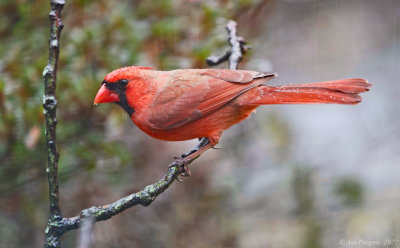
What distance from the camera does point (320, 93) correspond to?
1554mm

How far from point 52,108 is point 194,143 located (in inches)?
104

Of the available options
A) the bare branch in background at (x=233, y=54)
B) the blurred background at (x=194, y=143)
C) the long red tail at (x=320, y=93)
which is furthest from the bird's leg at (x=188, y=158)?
the blurred background at (x=194, y=143)

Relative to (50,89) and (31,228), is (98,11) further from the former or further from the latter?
(50,89)

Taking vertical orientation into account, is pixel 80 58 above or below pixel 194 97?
above

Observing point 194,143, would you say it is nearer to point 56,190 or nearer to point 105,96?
point 105,96

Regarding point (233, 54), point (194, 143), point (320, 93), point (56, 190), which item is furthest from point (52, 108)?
point (194, 143)

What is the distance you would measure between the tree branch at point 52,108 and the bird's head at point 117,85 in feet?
1.32

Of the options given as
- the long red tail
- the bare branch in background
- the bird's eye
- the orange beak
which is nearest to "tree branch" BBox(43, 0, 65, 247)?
the orange beak

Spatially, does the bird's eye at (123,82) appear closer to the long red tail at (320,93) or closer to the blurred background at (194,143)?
the long red tail at (320,93)

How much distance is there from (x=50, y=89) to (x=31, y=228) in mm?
2563

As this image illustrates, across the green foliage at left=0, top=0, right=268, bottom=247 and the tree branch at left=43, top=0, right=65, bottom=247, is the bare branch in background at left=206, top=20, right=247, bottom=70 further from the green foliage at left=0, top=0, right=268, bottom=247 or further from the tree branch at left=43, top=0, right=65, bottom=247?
the tree branch at left=43, top=0, right=65, bottom=247

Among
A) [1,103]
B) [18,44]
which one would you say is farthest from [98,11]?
[1,103]

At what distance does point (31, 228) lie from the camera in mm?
3406

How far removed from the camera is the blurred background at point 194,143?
2.95 m
